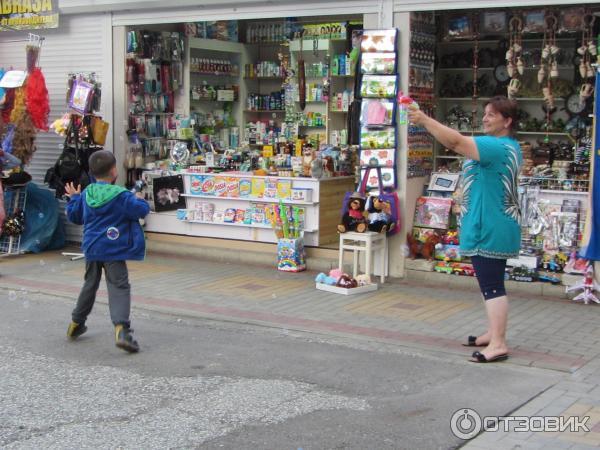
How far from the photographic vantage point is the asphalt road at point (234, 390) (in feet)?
16.5

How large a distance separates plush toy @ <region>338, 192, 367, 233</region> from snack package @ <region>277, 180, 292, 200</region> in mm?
1381

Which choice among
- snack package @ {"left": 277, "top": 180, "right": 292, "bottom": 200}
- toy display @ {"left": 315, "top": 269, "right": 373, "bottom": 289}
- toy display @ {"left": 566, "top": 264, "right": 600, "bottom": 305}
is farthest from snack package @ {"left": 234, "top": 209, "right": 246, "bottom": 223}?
toy display @ {"left": 566, "top": 264, "right": 600, "bottom": 305}

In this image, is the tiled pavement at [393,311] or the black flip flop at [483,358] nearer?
the tiled pavement at [393,311]

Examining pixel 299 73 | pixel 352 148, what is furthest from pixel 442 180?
pixel 299 73

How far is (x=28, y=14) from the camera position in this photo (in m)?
12.6

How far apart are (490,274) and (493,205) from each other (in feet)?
1.73

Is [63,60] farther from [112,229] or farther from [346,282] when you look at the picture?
[112,229]

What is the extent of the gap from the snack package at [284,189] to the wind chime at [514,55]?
9.71 ft

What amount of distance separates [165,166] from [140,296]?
356 cm

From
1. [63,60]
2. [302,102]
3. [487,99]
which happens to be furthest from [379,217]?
[63,60]

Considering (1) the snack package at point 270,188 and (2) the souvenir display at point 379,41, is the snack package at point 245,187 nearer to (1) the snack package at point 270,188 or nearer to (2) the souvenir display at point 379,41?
(1) the snack package at point 270,188

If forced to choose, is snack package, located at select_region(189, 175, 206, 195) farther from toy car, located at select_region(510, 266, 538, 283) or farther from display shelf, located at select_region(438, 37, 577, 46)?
toy car, located at select_region(510, 266, 538, 283)

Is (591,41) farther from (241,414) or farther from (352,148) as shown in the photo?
(241,414)

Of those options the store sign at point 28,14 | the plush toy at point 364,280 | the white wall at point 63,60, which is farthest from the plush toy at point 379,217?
the store sign at point 28,14
